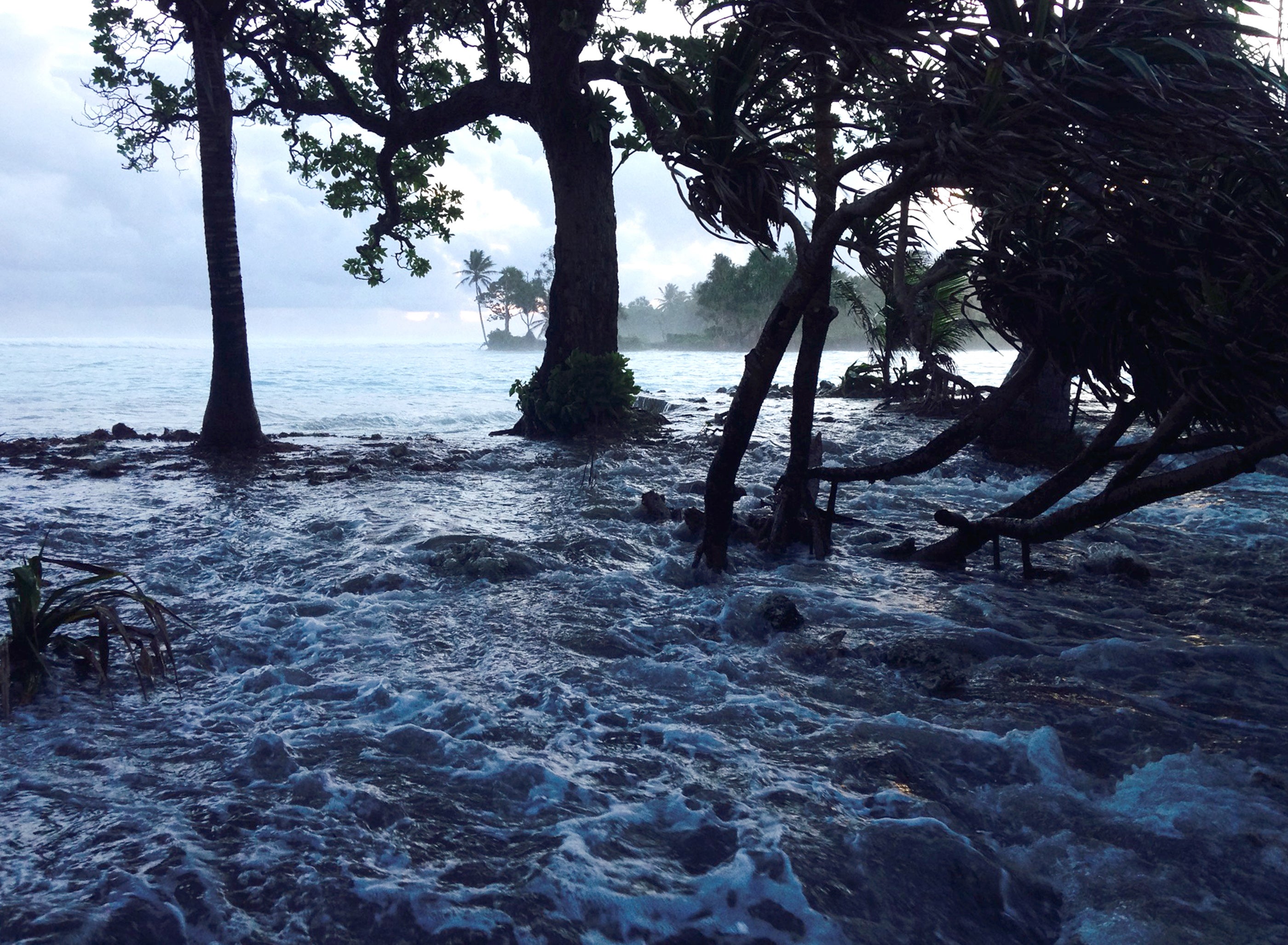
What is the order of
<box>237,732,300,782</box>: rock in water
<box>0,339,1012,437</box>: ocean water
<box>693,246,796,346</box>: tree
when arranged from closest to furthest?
<box>237,732,300,782</box>: rock in water, <box>0,339,1012,437</box>: ocean water, <box>693,246,796,346</box>: tree

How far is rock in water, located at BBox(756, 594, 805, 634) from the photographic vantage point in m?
5.00

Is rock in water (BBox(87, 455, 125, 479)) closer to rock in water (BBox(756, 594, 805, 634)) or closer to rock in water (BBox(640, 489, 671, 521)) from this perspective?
rock in water (BBox(640, 489, 671, 521))

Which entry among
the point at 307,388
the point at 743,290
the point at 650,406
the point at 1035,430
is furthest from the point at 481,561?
the point at 743,290

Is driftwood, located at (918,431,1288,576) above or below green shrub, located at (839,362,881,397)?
below

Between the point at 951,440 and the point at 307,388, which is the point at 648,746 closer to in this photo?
the point at 951,440

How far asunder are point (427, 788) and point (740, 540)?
4.13m

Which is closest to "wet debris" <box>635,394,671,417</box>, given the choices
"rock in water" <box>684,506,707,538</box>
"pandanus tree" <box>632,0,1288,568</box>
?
"rock in water" <box>684,506,707,538</box>

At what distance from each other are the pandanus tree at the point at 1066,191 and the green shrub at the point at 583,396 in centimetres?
758

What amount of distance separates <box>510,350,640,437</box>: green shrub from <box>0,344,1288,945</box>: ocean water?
6.01m

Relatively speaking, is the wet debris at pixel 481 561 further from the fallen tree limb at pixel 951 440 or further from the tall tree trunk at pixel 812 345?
the fallen tree limb at pixel 951 440

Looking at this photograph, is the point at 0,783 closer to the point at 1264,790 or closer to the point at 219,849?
the point at 219,849

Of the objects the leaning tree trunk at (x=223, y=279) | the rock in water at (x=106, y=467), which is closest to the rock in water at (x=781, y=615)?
the rock in water at (x=106, y=467)

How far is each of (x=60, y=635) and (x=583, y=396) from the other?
957 cm

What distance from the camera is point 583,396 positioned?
13312 millimetres
